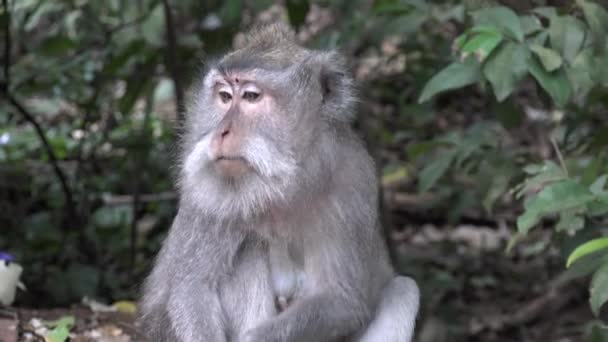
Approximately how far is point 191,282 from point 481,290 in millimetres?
4346

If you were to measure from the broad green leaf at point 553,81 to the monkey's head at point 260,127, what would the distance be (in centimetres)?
88

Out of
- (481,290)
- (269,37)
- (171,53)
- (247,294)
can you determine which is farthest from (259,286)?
(481,290)

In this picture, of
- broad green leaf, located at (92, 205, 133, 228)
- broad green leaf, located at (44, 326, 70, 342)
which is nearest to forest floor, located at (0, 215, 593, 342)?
broad green leaf, located at (44, 326, 70, 342)

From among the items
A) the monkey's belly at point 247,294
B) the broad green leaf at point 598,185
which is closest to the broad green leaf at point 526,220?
the broad green leaf at point 598,185

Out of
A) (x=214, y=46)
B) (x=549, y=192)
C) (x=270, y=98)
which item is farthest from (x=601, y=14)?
(x=214, y=46)

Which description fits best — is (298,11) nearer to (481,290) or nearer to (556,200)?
(556,200)

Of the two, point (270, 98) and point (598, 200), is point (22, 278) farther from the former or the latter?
point (598, 200)

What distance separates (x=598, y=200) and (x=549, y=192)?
23 cm

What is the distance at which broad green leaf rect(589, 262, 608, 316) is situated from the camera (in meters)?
3.84

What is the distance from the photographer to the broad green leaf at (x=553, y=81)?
4238mm

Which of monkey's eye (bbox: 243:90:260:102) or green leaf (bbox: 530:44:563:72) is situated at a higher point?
monkey's eye (bbox: 243:90:260:102)

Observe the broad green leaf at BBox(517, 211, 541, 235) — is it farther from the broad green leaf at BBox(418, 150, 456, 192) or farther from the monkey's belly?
the broad green leaf at BBox(418, 150, 456, 192)

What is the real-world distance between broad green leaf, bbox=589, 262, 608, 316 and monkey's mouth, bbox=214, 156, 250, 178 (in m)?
1.49

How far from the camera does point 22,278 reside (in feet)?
22.8
